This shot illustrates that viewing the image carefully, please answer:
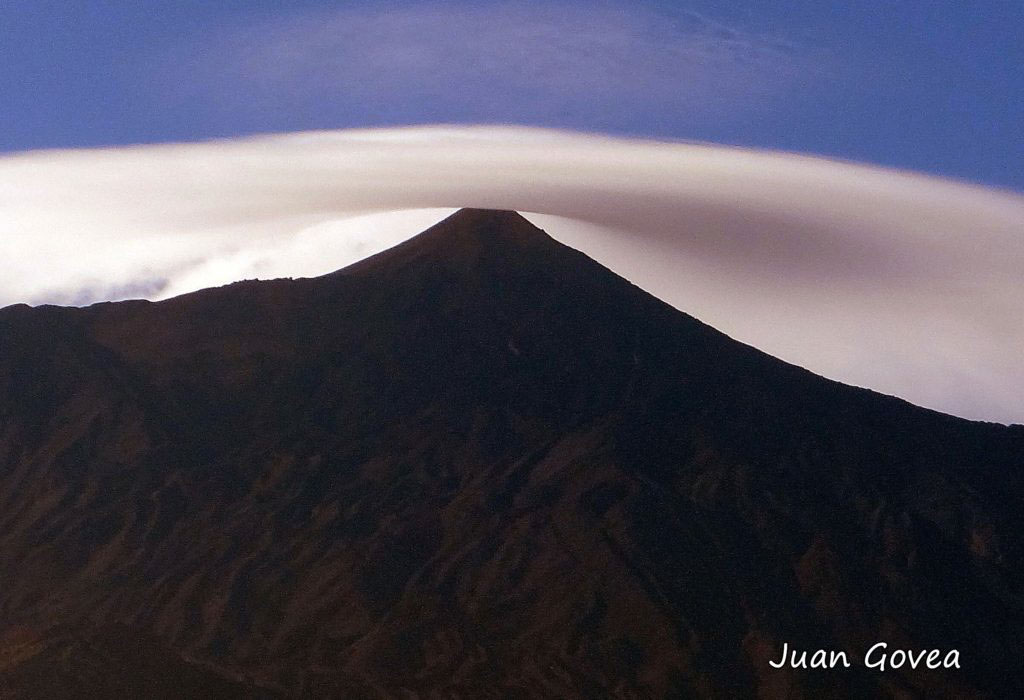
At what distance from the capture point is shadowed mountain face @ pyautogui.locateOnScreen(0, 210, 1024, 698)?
5697 centimetres

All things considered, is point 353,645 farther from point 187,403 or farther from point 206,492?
point 187,403

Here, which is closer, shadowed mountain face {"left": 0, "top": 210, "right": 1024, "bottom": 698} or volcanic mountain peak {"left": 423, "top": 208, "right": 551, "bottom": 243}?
shadowed mountain face {"left": 0, "top": 210, "right": 1024, "bottom": 698}

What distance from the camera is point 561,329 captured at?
85.7 m

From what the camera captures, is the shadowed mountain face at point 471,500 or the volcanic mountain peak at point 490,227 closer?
the shadowed mountain face at point 471,500

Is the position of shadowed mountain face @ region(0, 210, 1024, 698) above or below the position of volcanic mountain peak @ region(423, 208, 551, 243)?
below

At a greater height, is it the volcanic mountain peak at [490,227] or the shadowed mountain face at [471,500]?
the volcanic mountain peak at [490,227]

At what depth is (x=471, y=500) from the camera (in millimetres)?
70938

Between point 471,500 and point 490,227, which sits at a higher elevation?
point 490,227

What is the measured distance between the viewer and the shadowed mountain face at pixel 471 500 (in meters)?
57.0

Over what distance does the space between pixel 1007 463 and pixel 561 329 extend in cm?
2667

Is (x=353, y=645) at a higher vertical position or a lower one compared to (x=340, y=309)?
lower

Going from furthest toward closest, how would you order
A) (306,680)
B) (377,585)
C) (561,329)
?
(561,329) → (377,585) → (306,680)

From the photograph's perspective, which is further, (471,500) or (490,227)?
(490,227)

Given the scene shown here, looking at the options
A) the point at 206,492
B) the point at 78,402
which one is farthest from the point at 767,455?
the point at 78,402
